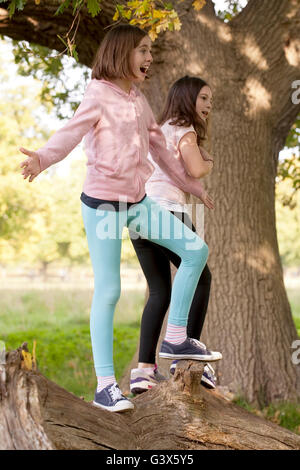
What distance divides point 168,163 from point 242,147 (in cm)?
268

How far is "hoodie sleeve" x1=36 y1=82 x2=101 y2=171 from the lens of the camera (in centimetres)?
303

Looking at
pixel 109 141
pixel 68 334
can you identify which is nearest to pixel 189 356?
pixel 109 141

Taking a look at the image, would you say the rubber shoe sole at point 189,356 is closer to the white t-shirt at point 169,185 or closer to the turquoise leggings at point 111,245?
the turquoise leggings at point 111,245

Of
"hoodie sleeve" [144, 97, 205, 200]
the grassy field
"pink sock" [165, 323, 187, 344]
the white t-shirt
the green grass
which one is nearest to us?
"pink sock" [165, 323, 187, 344]

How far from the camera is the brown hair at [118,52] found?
325 centimetres

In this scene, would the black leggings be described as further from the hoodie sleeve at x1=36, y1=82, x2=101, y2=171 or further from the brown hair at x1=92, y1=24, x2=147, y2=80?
the brown hair at x1=92, y1=24, x2=147, y2=80

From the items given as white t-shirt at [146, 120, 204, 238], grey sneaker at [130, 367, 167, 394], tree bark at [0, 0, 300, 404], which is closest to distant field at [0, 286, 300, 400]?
tree bark at [0, 0, 300, 404]

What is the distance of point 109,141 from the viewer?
A: 126 inches

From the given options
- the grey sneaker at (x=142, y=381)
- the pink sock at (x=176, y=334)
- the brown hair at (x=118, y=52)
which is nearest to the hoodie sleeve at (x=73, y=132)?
the brown hair at (x=118, y=52)

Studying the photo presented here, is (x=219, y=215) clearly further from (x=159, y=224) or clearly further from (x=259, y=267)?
(x=159, y=224)

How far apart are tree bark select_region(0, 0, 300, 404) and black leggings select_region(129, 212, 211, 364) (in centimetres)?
224

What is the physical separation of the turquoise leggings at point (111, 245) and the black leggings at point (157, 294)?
1.19 ft

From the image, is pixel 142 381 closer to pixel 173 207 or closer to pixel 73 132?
pixel 173 207

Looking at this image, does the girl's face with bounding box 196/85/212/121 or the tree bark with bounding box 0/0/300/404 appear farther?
the tree bark with bounding box 0/0/300/404
